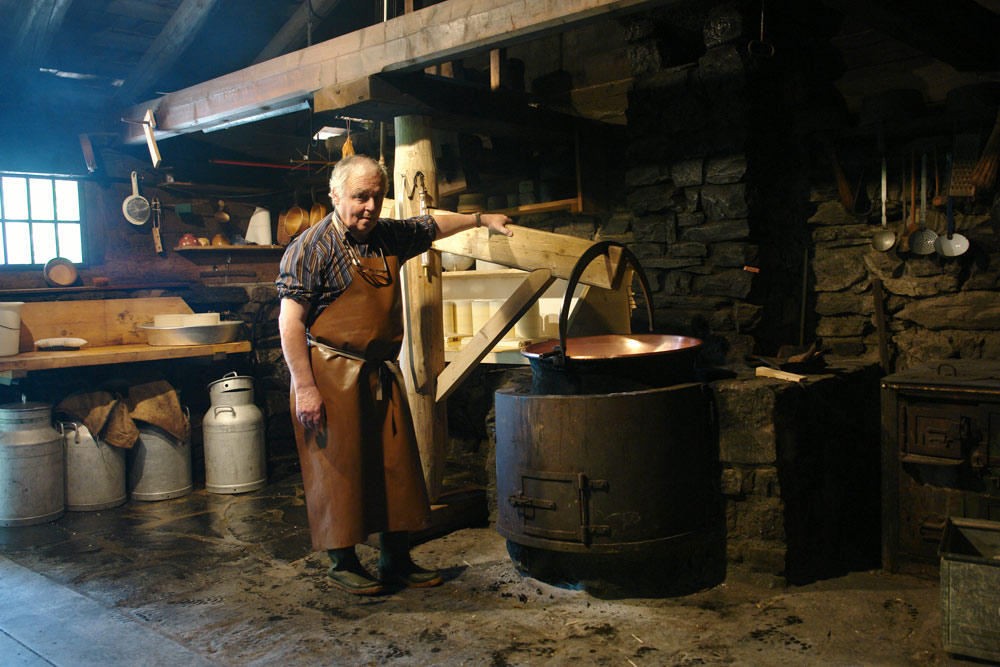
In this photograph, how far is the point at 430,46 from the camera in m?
3.66

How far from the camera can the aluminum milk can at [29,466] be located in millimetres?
4992

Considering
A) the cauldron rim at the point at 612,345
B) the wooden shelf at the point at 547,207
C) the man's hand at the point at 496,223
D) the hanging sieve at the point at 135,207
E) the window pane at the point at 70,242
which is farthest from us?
the hanging sieve at the point at 135,207

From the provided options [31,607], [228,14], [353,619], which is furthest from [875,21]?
[228,14]

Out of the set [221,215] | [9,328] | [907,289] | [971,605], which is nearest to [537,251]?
[907,289]

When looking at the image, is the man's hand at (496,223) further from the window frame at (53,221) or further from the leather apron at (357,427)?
the window frame at (53,221)

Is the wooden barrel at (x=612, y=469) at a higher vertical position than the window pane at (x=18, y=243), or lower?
lower

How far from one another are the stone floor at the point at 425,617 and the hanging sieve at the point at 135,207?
3.71 m

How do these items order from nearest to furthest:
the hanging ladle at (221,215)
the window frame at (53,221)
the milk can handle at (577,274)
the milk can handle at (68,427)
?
the milk can handle at (577,274) → the milk can handle at (68,427) → the window frame at (53,221) → the hanging ladle at (221,215)

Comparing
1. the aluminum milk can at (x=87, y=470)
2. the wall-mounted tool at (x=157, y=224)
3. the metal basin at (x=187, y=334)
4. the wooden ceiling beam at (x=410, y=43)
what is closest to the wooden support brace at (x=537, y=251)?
the wooden ceiling beam at (x=410, y=43)

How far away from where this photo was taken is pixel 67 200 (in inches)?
271

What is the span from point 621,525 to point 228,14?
574 cm

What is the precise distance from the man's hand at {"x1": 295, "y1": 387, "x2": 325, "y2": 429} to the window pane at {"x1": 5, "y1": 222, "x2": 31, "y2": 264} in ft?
15.3

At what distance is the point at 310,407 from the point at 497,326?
1.07m

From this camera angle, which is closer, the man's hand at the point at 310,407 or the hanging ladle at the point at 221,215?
the man's hand at the point at 310,407
